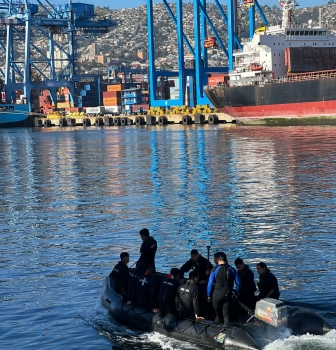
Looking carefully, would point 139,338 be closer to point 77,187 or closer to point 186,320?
point 186,320

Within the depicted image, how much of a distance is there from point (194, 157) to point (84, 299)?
119 ft

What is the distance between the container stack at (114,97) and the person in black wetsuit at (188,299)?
14835cm

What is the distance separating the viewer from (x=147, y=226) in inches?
1089

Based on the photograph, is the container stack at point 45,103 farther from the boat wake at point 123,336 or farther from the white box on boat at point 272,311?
the white box on boat at point 272,311

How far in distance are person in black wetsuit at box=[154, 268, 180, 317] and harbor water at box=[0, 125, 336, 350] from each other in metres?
0.59

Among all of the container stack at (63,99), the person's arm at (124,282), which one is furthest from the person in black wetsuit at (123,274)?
the container stack at (63,99)

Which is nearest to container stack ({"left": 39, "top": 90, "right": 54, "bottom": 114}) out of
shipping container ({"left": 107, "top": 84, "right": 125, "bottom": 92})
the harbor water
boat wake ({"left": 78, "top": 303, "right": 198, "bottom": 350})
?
shipping container ({"left": 107, "top": 84, "right": 125, "bottom": 92})

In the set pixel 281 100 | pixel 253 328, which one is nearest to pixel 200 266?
pixel 253 328

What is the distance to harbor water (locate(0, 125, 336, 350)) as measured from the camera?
17.1 m

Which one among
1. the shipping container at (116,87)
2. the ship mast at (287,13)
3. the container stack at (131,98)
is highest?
the ship mast at (287,13)

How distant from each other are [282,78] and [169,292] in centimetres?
7379

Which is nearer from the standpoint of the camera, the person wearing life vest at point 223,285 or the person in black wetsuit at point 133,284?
the person wearing life vest at point 223,285

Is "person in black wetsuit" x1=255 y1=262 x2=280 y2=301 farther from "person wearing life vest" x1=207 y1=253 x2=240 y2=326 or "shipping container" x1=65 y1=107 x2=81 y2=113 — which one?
"shipping container" x1=65 y1=107 x2=81 y2=113

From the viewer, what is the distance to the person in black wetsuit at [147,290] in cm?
1606
